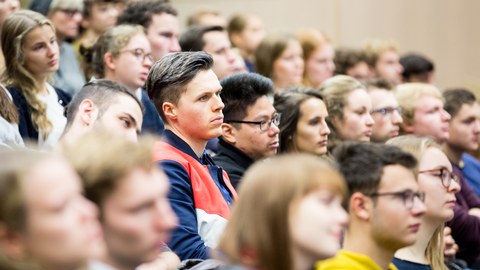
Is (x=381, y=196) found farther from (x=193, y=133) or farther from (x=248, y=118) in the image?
(x=248, y=118)

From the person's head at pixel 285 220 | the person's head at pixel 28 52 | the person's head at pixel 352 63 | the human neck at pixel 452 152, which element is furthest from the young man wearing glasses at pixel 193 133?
the person's head at pixel 352 63

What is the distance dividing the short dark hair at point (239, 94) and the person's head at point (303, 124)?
335 mm

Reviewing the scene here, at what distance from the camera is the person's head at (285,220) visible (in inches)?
83.9

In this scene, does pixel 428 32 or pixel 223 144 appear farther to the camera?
pixel 428 32

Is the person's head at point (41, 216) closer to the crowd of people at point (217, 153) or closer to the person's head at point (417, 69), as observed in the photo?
the crowd of people at point (217, 153)

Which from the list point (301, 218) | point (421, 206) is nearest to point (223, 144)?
point (421, 206)

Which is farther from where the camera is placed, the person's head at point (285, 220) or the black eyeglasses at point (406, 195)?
the black eyeglasses at point (406, 195)

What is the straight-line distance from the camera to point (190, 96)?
3414 millimetres

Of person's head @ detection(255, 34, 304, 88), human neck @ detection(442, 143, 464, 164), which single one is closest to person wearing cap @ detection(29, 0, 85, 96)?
person's head @ detection(255, 34, 304, 88)

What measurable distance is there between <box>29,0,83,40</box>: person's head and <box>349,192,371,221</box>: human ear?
9.61 feet

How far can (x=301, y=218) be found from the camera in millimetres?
2143

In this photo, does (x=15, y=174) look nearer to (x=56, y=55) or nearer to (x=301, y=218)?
(x=301, y=218)

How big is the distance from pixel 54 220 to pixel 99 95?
159cm

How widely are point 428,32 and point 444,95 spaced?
3.34 m
